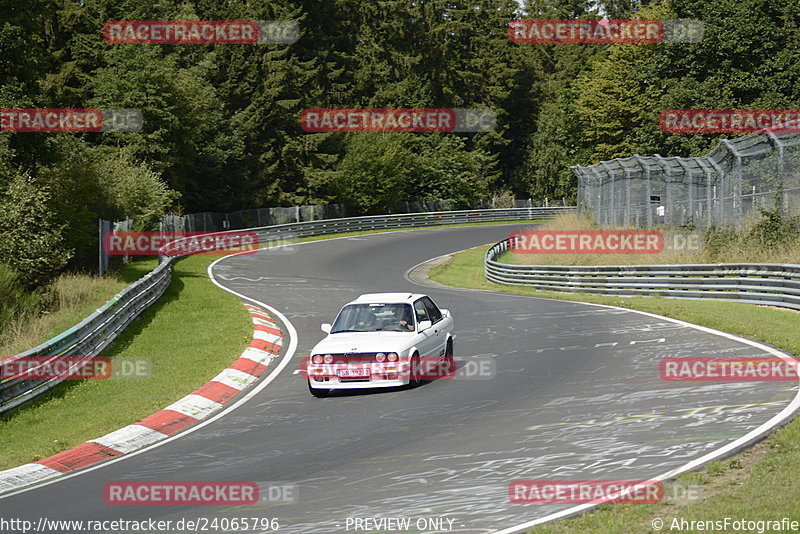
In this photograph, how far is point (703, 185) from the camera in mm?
31672

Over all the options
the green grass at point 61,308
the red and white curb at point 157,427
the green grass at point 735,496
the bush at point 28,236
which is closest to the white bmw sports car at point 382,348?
the red and white curb at point 157,427

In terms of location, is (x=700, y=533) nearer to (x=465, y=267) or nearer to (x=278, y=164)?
(x=465, y=267)

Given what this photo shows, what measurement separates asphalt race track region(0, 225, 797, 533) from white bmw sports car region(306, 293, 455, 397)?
1.04 feet

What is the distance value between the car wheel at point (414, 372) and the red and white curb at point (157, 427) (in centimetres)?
304

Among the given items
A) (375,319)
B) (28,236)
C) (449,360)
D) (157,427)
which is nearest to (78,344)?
(157,427)

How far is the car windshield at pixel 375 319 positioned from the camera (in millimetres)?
14484

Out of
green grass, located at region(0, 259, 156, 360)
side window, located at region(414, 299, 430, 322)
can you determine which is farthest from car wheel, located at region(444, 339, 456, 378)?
green grass, located at region(0, 259, 156, 360)

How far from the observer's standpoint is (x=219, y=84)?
2995 inches

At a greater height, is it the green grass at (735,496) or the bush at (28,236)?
the bush at (28,236)

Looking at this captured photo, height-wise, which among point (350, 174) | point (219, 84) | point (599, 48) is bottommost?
point (350, 174)

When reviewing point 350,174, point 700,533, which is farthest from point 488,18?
point 700,533

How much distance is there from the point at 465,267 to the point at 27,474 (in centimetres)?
3500

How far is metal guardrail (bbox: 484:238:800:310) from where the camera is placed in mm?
21422

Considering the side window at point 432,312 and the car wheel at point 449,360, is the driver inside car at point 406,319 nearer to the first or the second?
the side window at point 432,312
